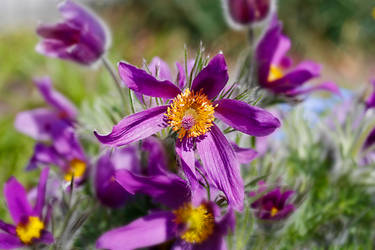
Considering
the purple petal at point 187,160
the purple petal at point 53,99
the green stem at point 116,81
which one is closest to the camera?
the purple petal at point 187,160

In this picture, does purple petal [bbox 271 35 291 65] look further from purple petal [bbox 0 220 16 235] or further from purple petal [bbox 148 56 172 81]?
purple petal [bbox 0 220 16 235]

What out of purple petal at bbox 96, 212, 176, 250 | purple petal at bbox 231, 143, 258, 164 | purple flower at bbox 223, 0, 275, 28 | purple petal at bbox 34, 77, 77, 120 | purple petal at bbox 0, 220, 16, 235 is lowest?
purple petal at bbox 96, 212, 176, 250

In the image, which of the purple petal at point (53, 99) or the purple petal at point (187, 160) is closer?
the purple petal at point (187, 160)

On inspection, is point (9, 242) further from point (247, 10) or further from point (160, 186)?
point (247, 10)

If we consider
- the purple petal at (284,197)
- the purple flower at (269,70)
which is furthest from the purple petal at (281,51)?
the purple petal at (284,197)

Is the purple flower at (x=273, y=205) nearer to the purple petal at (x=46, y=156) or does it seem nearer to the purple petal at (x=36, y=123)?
the purple petal at (x=46, y=156)

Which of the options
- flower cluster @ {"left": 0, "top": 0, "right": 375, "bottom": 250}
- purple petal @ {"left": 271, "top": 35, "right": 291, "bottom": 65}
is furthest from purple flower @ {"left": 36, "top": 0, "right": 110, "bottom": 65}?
purple petal @ {"left": 271, "top": 35, "right": 291, "bottom": 65}
